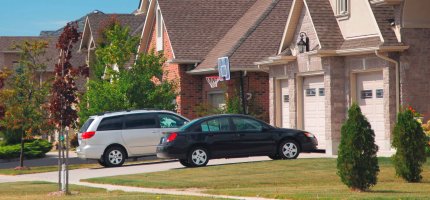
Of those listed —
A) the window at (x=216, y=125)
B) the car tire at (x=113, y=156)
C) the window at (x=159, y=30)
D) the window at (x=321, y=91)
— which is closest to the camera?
the window at (x=216, y=125)

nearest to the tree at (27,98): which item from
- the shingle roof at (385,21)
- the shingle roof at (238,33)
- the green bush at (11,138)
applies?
the shingle roof at (238,33)

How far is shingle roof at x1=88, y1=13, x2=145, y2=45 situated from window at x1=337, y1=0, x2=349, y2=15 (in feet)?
78.5

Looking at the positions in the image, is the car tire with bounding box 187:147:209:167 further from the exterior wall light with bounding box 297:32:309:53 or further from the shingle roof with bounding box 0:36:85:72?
the shingle roof with bounding box 0:36:85:72

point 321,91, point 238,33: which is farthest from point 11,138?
point 321,91

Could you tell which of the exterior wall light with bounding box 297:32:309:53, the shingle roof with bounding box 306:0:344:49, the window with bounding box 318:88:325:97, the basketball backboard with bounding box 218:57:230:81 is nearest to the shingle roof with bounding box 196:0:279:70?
the basketball backboard with bounding box 218:57:230:81

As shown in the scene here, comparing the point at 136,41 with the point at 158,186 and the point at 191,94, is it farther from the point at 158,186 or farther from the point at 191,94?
the point at 158,186

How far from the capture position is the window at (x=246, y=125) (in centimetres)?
3098

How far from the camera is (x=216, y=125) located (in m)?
30.8

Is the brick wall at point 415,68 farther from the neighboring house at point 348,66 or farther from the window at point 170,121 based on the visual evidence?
the window at point 170,121

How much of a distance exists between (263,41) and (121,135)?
32.0 feet

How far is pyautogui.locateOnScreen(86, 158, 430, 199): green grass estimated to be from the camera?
20.6 metres

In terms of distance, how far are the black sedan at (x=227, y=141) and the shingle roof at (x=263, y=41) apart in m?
9.62

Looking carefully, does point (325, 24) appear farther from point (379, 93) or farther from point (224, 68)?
point (224, 68)

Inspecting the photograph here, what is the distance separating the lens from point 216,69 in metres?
40.8
